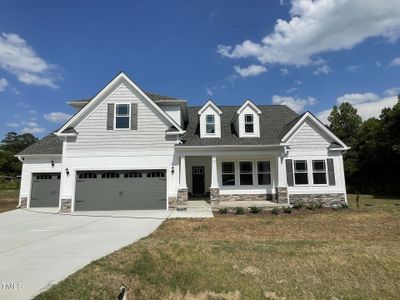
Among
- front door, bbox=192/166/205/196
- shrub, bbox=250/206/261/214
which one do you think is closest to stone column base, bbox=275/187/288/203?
shrub, bbox=250/206/261/214

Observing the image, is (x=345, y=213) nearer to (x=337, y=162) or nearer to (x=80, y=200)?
(x=337, y=162)

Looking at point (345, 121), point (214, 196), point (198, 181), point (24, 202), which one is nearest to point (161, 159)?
point (214, 196)

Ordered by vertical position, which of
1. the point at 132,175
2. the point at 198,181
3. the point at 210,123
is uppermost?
the point at 210,123

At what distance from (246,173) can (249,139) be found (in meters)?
2.16

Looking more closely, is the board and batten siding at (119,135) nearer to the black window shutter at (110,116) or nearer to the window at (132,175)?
the black window shutter at (110,116)

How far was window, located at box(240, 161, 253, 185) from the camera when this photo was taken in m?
17.8

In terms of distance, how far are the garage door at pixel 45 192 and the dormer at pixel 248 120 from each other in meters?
12.2

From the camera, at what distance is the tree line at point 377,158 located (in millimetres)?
27484

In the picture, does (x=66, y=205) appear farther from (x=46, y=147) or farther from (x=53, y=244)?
(x=53, y=244)

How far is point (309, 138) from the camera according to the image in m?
16.9

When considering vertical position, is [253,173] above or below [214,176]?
above

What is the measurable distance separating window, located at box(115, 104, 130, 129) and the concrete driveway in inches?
204

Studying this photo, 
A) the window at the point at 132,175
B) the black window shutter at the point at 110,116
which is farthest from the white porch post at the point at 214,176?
the black window shutter at the point at 110,116

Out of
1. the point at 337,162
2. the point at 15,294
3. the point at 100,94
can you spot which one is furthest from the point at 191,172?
the point at 15,294
